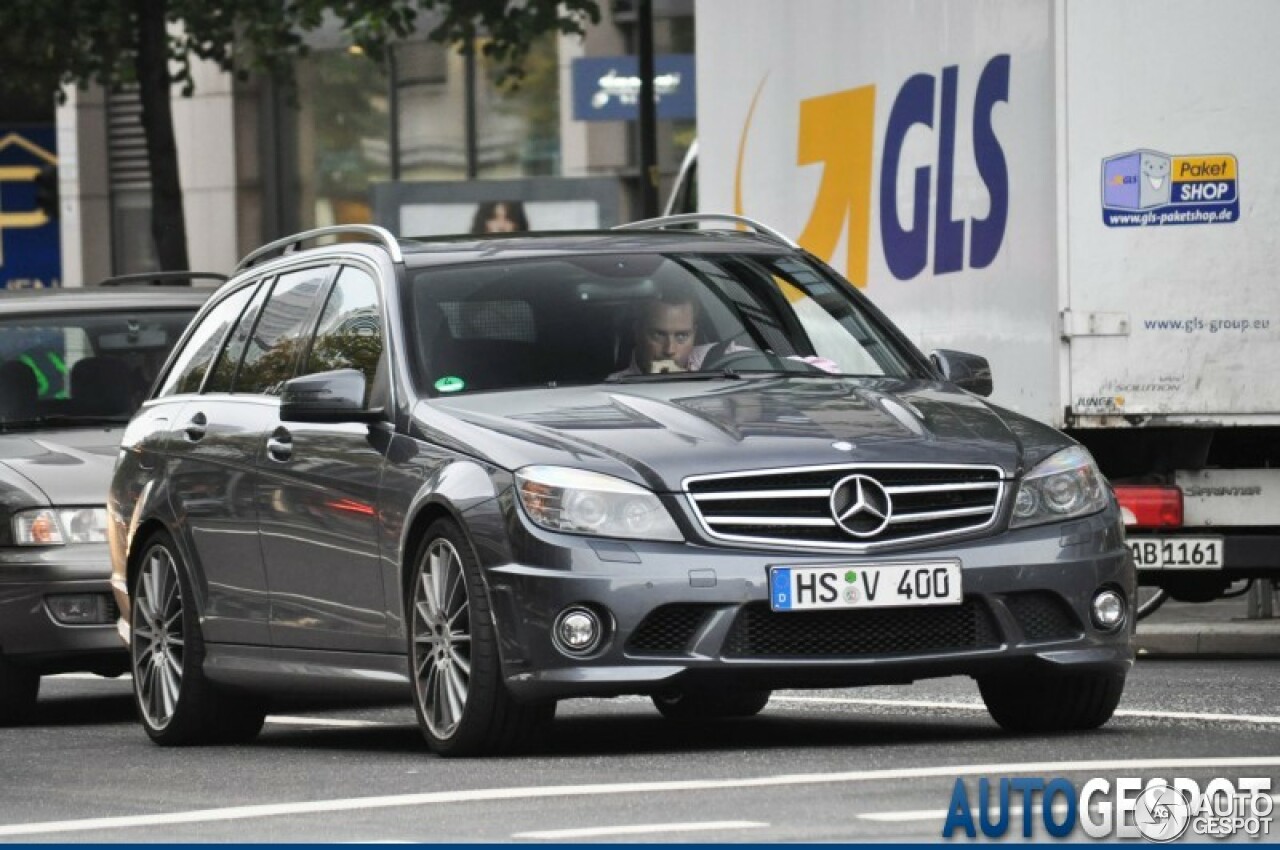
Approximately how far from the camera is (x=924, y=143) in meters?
15.2

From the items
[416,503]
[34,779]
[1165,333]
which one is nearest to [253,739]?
[34,779]

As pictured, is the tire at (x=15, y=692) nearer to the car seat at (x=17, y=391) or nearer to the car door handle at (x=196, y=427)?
the car seat at (x=17, y=391)

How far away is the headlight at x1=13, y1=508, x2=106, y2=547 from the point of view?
13.2 meters

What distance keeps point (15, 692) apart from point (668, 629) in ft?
16.0

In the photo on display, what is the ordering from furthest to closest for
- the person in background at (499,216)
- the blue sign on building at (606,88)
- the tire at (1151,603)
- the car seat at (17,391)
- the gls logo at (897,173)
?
the blue sign on building at (606,88) → the person in background at (499,216) → the tire at (1151,603) → the gls logo at (897,173) → the car seat at (17,391)

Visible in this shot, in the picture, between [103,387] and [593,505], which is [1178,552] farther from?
[593,505]

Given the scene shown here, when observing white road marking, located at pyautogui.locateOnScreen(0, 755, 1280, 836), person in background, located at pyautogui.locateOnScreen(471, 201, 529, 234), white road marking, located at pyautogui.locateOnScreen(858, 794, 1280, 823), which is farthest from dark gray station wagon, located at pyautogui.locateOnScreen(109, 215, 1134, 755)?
person in background, located at pyautogui.locateOnScreen(471, 201, 529, 234)

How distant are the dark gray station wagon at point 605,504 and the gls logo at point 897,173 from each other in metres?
3.64

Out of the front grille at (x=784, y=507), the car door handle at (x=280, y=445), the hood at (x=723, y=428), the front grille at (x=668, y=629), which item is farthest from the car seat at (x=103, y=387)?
the front grille at (x=784, y=507)

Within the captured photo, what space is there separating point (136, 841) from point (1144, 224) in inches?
283

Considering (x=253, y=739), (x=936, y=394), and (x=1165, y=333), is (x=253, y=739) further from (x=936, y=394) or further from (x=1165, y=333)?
(x=1165, y=333)

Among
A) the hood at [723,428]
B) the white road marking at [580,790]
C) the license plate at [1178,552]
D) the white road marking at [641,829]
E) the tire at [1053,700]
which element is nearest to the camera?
the white road marking at [641,829]

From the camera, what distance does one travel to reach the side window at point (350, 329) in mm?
10445

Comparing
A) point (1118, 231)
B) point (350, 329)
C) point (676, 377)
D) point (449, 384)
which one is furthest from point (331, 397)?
point (1118, 231)
